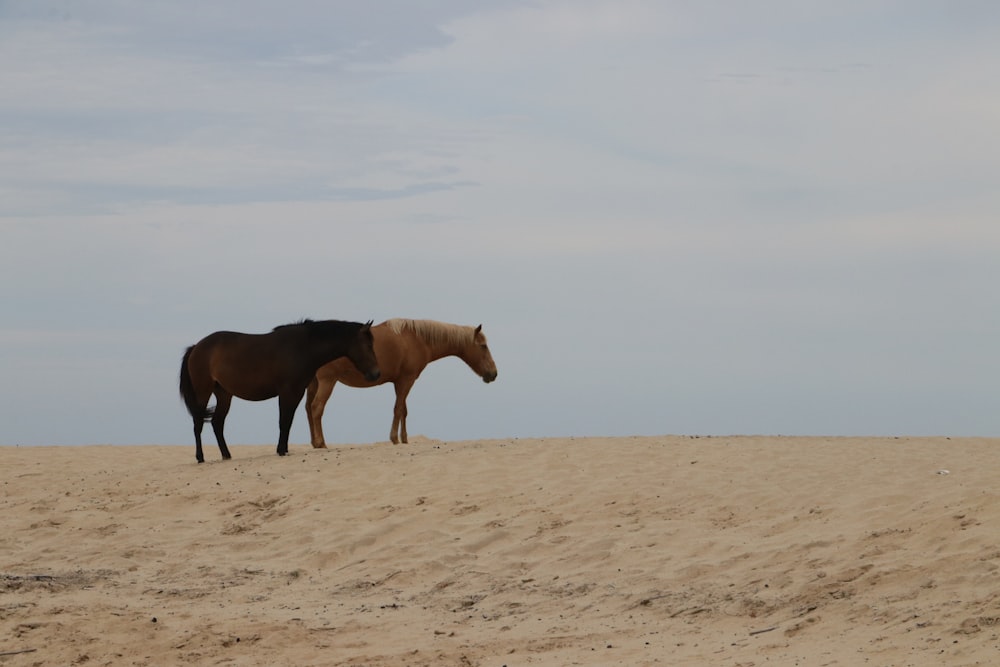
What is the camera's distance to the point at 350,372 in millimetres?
19266

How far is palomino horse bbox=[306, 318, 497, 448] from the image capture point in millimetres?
19109

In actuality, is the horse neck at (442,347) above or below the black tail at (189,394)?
above

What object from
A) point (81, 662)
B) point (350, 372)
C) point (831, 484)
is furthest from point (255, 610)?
point (350, 372)

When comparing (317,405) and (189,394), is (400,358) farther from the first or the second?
(189,394)

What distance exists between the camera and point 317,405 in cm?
1945

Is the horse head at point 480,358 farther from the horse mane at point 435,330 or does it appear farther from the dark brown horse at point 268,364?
the dark brown horse at point 268,364

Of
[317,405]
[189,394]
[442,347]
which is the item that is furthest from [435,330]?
[189,394]

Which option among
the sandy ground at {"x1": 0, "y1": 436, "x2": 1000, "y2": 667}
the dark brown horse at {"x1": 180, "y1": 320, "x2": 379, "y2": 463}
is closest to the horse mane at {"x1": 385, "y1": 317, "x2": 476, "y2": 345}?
the dark brown horse at {"x1": 180, "y1": 320, "x2": 379, "y2": 463}

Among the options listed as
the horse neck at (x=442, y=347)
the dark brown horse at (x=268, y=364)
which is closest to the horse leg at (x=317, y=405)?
the dark brown horse at (x=268, y=364)

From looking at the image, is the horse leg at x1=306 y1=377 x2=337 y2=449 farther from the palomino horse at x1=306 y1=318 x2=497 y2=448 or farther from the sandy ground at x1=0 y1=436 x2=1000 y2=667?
the sandy ground at x1=0 y1=436 x2=1000 y2=667

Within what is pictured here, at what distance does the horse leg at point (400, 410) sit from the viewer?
1919cm

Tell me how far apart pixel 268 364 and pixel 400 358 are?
2.07 meters

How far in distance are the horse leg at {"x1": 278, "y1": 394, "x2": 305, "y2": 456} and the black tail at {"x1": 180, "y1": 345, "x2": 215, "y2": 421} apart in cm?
131

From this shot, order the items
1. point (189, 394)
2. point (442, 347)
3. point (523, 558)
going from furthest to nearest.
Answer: point (442, 347) → point (189, 394) → point (523, 558)
